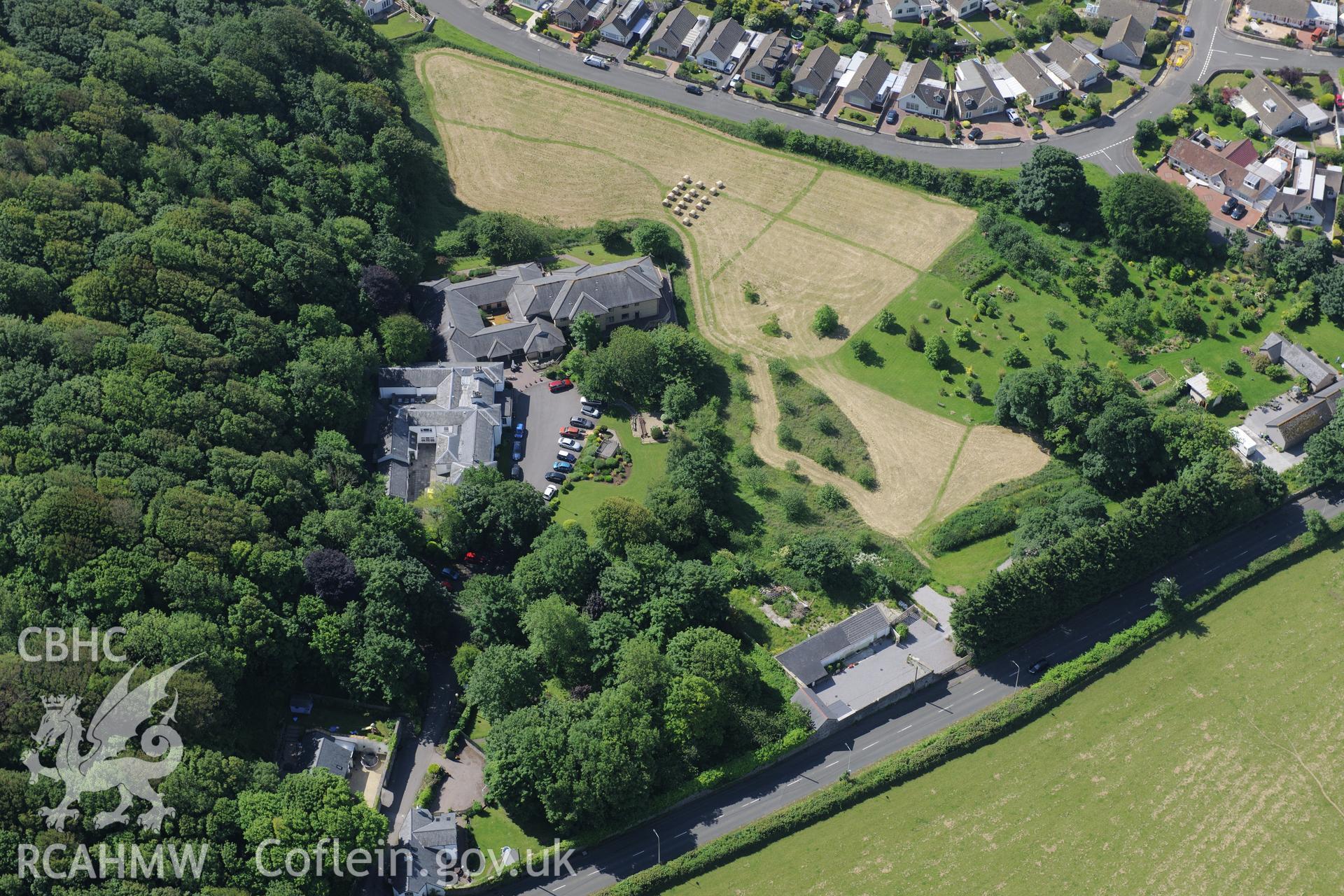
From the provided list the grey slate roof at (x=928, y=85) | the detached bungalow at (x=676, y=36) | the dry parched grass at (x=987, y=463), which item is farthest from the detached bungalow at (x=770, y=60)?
the dry parched grass at (x=987, y=463)

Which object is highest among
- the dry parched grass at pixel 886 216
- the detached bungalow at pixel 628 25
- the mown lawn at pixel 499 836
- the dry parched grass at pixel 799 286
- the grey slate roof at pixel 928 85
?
the grey slate roof at pixel 928 85

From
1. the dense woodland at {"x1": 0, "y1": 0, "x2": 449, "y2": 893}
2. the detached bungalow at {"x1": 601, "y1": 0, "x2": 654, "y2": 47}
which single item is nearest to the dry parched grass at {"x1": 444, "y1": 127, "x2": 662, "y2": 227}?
the dense woodland at {"x1": 0, "y1": 0, "x2": 449, "y2": 893}

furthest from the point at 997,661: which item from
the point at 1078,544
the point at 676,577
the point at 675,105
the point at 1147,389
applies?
the point at 675,105

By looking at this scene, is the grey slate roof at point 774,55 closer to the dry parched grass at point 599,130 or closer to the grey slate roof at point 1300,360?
the dry parched grass at point 599,130

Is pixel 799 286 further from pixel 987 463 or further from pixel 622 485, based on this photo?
pixel 622 485

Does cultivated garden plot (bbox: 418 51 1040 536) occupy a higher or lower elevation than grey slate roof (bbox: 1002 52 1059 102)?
lower

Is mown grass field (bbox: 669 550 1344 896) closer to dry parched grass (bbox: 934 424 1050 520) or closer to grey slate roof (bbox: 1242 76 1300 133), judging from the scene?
dry parched grass (bbox: 934 424 1050 520)
